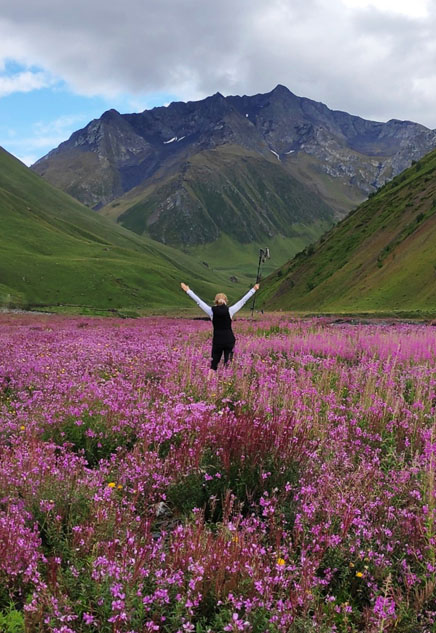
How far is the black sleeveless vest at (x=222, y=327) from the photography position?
11.7 m

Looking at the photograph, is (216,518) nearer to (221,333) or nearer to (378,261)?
(221,333)

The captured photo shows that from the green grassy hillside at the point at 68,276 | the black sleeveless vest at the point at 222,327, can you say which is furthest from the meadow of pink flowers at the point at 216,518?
the green grassy hillside at the point at 68,276

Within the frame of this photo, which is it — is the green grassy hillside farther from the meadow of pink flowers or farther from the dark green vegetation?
the meadow of pink flowers

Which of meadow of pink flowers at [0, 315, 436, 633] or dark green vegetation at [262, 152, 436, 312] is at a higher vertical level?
dark green vegetation at [262, 152, 436, 312]

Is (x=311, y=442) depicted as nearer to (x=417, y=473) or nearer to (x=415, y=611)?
(x=417, y=473)

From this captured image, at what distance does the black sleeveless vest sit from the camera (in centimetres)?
1170

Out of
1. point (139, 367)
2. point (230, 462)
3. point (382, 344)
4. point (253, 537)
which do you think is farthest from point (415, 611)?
point (382, 344)

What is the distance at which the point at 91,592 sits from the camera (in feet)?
10.2

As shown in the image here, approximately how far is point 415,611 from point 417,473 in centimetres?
215

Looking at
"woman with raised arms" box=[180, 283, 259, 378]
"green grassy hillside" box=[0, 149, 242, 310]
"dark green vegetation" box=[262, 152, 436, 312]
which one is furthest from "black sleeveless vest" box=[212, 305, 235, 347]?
"green grassy hillside" box=[0, 149, 242, 310]

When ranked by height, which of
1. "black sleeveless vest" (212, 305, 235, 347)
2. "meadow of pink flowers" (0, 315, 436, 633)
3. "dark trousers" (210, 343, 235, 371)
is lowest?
"meadow of pink flowers" (0, 315, 436, 633)

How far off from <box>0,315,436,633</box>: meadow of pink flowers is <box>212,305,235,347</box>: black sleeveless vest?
150 inches

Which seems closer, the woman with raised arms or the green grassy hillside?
the woman with raised arms

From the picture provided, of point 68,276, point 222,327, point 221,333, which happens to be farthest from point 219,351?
point 68,276
